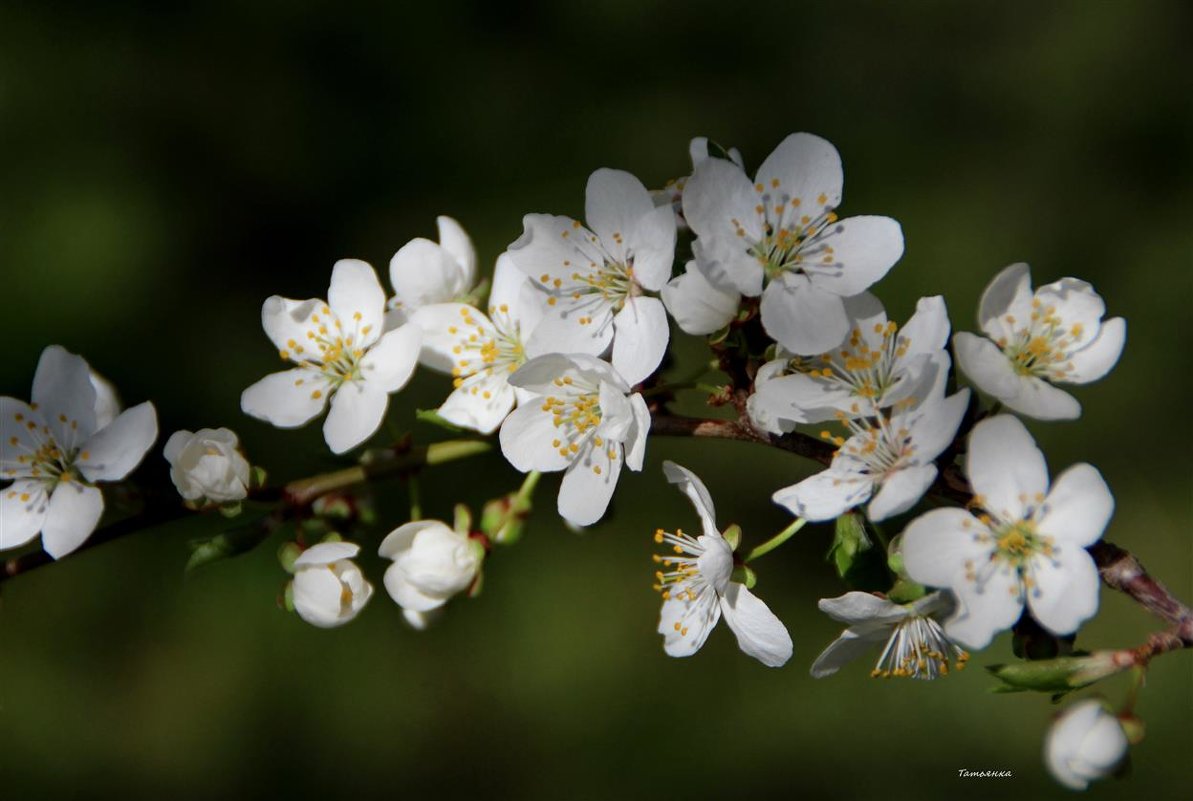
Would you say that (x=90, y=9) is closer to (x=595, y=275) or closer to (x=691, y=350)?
(x=691, y=350)

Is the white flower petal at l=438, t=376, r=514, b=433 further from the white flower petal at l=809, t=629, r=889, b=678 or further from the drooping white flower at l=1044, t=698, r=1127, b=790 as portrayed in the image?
the drooping white flower at l=1044, t=698, r=1127, b=790

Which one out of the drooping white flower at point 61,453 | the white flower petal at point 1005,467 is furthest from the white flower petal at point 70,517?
the white flower petal at point 1005,467

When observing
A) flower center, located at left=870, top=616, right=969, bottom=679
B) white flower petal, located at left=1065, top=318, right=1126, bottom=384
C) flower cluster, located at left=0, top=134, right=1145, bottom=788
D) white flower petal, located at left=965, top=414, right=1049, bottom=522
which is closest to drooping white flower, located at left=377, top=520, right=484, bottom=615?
flower cluster, located at left=0, top=134, right=1145, bottom=788

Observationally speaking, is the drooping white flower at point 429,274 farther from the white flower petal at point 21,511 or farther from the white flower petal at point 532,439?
the white flower petal at point 21,511

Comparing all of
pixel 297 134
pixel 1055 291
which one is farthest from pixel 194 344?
pixel 1055 291

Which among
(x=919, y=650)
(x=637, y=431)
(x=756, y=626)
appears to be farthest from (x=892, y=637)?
(x=637, y=431)

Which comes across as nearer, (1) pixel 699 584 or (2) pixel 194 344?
(1) pixel 699 584
